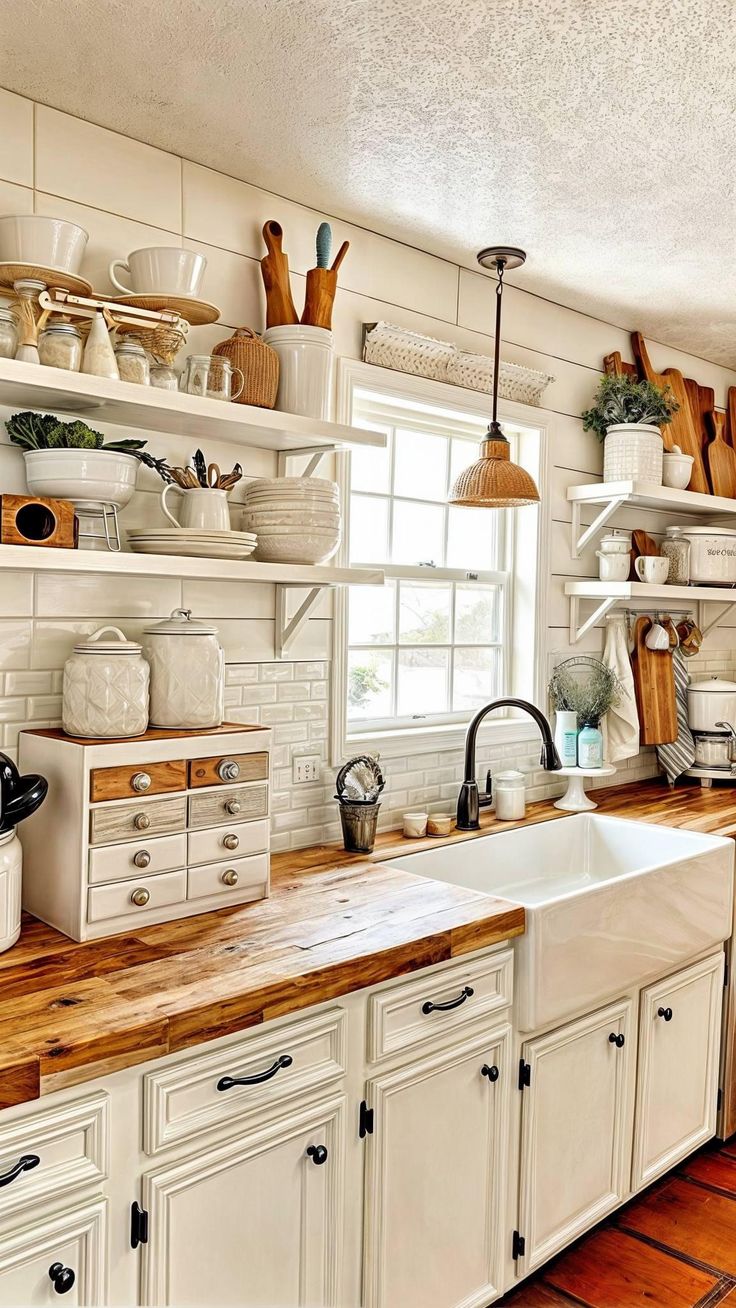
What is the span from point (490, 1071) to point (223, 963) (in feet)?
2.26

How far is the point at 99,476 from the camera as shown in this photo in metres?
1.84

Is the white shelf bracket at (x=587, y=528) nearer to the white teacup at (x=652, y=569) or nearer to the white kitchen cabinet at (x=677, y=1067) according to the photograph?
the white teacup at (x=652, y=569)

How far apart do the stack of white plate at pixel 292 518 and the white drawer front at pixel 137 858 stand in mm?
670

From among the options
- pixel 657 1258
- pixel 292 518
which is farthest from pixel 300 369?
pixel 657 1258

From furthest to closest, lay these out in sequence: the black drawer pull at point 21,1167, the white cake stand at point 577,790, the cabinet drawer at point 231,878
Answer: the white cake stand at point 577,790, the cabinet drawer at point 231,878, the black drawer pull at point 21,1167

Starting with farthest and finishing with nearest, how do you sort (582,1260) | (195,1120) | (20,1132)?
(582,1260)
(195,1120)
(20,1132)

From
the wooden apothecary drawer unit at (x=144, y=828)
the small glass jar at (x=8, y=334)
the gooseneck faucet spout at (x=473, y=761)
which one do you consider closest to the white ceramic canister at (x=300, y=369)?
the small glass jar at (x=8, y=334)

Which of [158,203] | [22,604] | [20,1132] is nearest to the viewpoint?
[20,1132]

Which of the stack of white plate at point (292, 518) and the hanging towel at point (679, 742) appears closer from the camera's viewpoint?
the stack of white plate at point (292, 518)

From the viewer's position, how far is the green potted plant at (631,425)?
10.7ft

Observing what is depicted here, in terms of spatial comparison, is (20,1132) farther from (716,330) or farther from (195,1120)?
(716,330)

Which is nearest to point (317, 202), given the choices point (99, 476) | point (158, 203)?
point (158, 203)

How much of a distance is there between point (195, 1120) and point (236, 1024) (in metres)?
0.15

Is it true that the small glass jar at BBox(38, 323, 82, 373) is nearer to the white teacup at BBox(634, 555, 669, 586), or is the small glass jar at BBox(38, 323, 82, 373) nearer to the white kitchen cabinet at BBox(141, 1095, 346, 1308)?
the white kitchen cabinet at BBox(141, 1095, 346, 1308)
